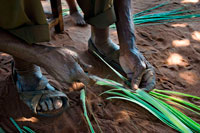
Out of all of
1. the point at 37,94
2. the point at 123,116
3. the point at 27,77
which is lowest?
the point at 123,116

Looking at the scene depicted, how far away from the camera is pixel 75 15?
2846mm

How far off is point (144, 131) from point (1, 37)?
3.84ft

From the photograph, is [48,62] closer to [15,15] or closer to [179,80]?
[15,15]

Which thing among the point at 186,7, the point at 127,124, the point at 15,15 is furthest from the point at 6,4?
the point at 186,7

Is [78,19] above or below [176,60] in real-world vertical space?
above

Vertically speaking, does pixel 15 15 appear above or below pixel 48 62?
above

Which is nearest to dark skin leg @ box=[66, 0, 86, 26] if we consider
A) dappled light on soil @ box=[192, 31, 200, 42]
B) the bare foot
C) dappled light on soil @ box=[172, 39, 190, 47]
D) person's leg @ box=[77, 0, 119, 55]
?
the bare foot

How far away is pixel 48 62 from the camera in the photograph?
3.84 feet

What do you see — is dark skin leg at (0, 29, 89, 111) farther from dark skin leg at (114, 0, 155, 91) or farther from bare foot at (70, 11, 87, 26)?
bare foot at (70, 11, 87, 26)

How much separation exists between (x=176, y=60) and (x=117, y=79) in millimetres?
759

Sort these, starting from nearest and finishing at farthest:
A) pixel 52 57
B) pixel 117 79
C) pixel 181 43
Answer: pixel 52 57
pixel 117 79
pixel 181 43

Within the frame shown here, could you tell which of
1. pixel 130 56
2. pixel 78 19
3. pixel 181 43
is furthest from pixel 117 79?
pixel 78 19

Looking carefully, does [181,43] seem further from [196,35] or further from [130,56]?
[130,56]

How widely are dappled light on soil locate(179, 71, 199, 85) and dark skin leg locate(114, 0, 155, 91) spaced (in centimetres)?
51
